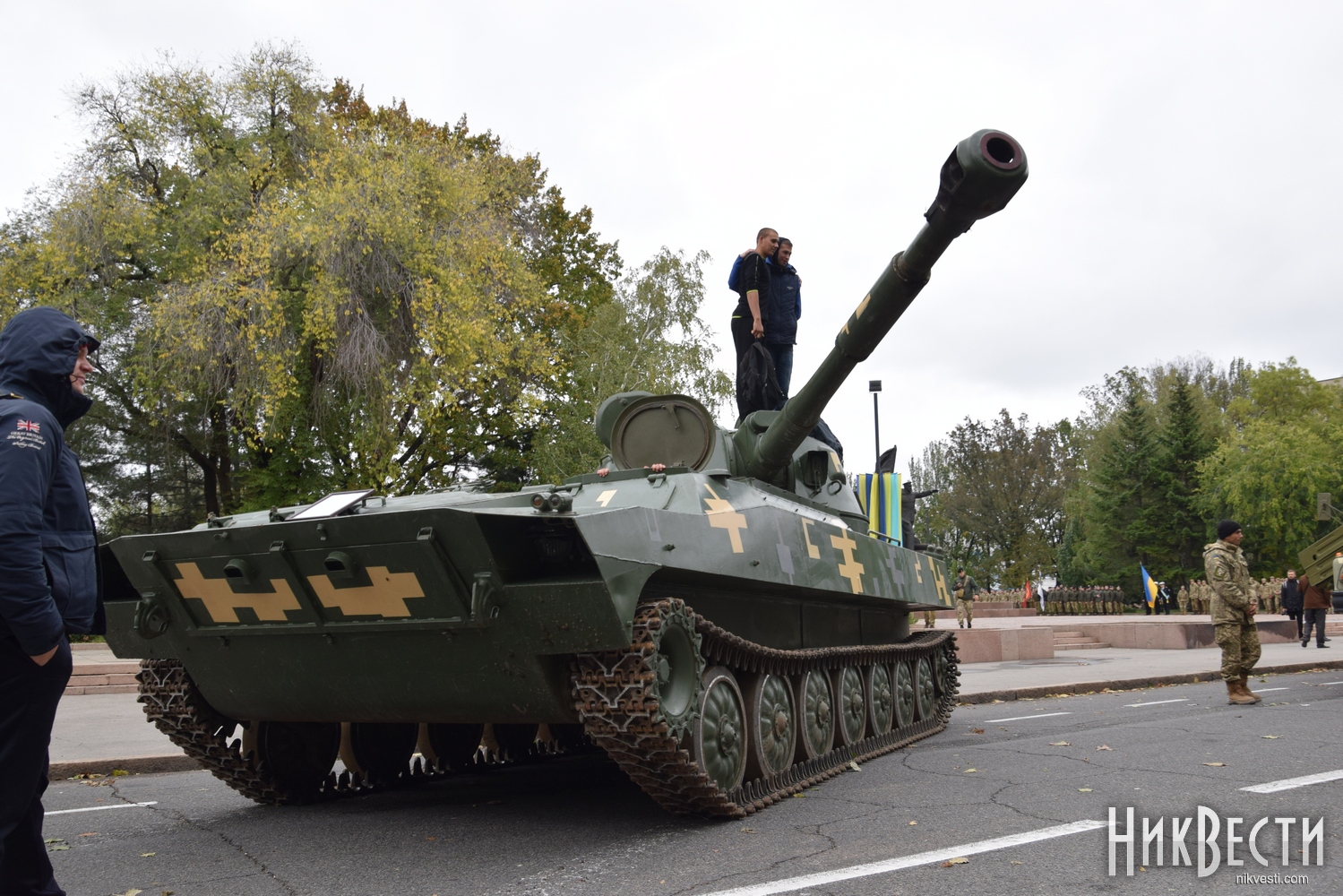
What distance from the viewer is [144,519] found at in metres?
33.5

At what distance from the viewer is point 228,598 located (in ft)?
19.8

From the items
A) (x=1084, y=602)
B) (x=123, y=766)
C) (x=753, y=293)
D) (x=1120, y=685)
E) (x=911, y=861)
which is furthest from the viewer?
(x=1084, y=602)

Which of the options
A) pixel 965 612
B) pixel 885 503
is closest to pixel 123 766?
pixel 885 503

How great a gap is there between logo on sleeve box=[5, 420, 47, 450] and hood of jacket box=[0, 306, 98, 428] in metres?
0.19

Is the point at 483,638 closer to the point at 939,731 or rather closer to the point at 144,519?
the point at 939,731

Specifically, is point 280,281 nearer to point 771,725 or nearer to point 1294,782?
point 771,725

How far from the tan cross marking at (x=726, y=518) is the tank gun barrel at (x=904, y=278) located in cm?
148

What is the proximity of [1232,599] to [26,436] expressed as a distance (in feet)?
35.7

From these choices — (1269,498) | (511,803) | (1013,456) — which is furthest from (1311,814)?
(1013,456)

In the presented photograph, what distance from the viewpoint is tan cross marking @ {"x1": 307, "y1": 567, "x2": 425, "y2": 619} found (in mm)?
5465

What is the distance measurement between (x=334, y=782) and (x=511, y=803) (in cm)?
144

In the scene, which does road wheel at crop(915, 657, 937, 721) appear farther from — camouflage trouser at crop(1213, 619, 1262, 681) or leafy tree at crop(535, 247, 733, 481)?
leafy tree at crop(535, 247, 733, 481)

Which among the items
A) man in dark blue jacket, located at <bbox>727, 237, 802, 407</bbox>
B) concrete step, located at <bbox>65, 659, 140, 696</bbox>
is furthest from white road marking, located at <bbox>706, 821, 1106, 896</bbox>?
concrete step, located at <bbox>65, 659, 140, 696</bbox>

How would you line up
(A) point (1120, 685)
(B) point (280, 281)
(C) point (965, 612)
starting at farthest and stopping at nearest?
1. (C) point (965, 612)
2. (B) point (280, 281)
3. (A) point (1120, 685)
